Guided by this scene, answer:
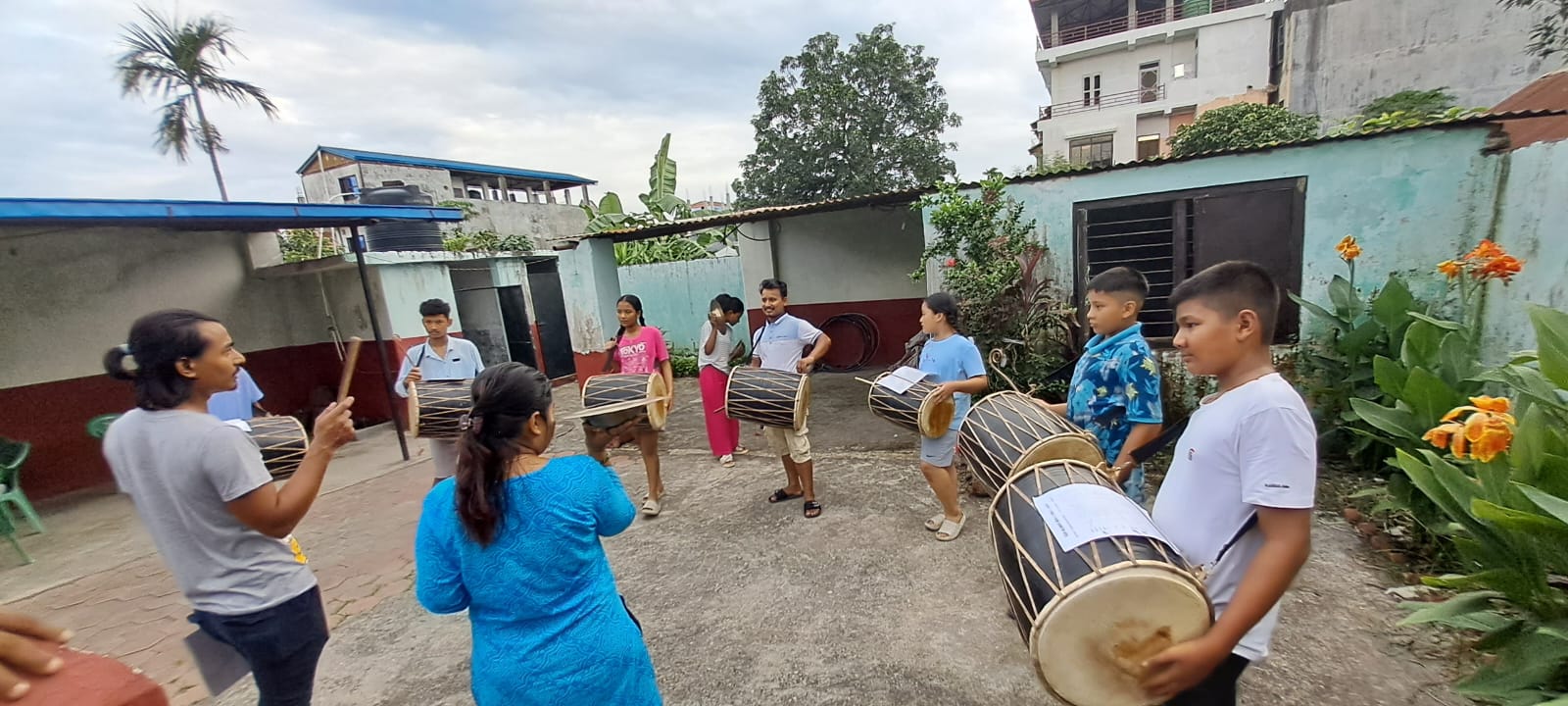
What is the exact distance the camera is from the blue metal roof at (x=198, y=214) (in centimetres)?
413

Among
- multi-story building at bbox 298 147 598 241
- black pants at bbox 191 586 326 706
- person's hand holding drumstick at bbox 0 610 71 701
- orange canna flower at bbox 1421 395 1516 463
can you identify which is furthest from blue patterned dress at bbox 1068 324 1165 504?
multi-story building at bbox 298 147 598 241

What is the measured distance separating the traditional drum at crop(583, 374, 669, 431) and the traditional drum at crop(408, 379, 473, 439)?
2.21ft

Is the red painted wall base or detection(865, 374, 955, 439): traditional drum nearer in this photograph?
detection(865, 374, 955, 439): traditional drum

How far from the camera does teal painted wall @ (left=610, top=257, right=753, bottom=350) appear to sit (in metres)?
9.72

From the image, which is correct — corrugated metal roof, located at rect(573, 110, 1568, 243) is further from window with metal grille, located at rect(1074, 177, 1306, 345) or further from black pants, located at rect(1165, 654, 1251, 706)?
black pants, located at rect(1165, 654, 1251, 706)

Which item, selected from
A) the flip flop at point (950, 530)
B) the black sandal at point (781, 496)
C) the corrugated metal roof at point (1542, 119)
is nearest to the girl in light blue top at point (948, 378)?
the flip flop at point (950, 530)

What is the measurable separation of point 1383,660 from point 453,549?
3174 millimetres

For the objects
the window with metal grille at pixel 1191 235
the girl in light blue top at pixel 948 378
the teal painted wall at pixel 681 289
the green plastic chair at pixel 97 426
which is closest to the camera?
the girl in light blue top at pixel 948 378

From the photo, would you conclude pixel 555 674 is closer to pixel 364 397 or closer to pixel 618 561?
pixel 618 561

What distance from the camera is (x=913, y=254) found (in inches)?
333

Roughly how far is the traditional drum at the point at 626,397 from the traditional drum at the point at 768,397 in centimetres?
46

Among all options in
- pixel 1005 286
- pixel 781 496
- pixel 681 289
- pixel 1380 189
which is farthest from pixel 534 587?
pixel 681 289

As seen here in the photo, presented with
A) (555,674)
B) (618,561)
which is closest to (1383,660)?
(555,674)

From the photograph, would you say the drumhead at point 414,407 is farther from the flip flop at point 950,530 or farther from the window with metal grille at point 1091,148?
the window with metal grille at point 1091,148
